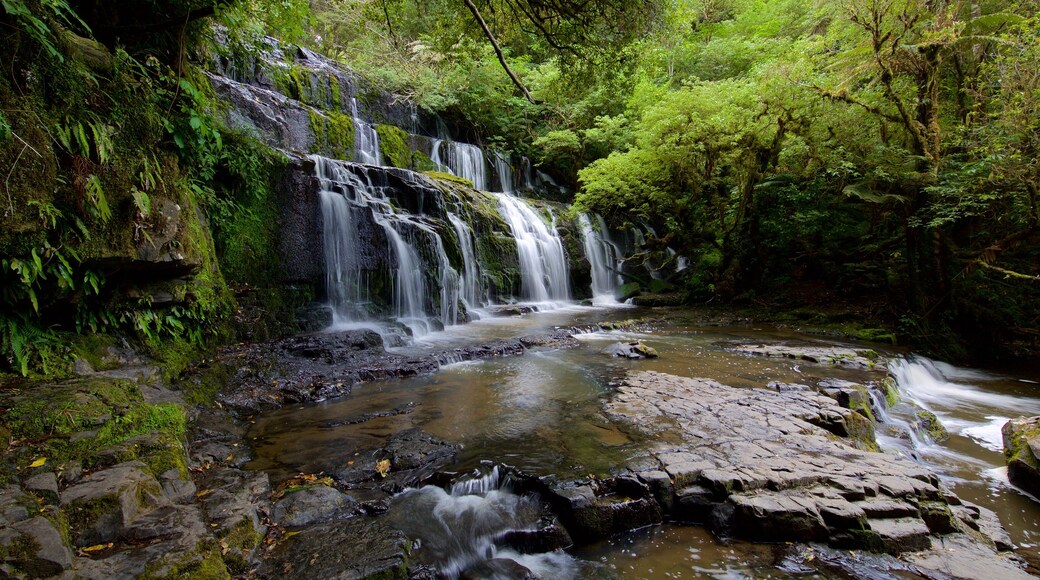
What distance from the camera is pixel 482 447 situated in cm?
414

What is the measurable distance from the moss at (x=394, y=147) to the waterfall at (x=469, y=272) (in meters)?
4.73

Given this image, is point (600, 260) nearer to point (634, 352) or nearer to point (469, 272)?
point (469, 272)

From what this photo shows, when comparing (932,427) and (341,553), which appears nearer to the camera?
(341,553)

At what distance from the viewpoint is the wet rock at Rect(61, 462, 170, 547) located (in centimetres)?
223

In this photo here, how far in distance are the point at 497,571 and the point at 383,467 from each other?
1.45m

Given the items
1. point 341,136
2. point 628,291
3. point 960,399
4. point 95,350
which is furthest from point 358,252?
point 960,399

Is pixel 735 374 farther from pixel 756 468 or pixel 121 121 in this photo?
pixel 121 121

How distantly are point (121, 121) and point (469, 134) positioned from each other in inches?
642

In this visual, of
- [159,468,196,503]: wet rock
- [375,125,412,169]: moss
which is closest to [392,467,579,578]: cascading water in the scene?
[159,468,196,503]: wet rock

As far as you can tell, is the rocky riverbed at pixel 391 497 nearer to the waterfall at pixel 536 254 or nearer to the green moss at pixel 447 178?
the waterfall at pixel 536 254

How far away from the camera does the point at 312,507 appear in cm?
312

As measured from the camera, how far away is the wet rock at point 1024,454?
12.6 ft

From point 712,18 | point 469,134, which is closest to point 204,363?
point 469,134

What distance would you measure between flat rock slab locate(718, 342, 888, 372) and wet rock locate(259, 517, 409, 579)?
698cm
